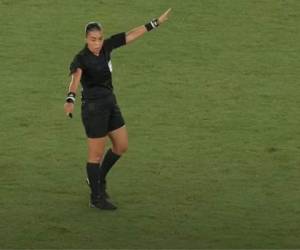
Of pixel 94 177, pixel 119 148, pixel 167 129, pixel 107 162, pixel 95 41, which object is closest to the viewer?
pixel 95 41

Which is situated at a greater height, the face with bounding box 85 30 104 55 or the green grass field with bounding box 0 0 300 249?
the face with bounding box 85 30 104 55

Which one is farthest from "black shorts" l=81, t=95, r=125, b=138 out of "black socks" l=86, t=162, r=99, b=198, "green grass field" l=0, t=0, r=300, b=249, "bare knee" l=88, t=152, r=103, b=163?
"green grass field" l=0, t=0, r=300, b=249

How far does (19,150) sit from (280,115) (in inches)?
168

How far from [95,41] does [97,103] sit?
2.44 feet

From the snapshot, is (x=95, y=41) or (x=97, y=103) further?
(x=97, y=103)

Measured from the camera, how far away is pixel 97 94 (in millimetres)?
11164

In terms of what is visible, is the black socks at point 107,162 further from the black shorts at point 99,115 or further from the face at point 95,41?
the face at point 95,41

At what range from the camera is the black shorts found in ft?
36.4

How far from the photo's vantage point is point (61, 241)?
10.1m

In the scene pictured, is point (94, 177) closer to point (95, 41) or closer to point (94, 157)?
point (94, 157)

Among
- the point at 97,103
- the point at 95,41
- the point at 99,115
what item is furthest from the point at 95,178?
the point at 95,41

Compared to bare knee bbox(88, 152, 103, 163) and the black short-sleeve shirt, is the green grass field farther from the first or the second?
the black short-sleeve shirt

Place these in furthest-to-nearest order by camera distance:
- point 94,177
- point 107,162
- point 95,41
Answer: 1. point 107,162
2. point 94,177
3. point 95,41

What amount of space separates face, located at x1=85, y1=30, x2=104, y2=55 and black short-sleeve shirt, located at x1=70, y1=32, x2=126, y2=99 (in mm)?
64
